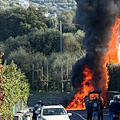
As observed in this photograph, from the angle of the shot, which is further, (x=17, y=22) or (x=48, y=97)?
(x=17, y=22)

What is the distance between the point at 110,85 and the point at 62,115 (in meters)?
28.7

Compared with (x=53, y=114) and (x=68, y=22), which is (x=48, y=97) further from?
(x=68, y=22)

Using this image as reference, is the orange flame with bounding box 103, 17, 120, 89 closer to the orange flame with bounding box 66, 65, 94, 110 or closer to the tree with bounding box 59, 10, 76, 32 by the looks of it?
the orange flame with bounding box 66, 65, 94, 110

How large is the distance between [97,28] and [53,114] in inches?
1214

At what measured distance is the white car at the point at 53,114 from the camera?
28.8 meters

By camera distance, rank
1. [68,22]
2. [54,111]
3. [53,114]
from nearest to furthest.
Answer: [53,114]
[54,111]
[68,22]

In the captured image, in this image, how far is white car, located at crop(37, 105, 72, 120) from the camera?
2879cm

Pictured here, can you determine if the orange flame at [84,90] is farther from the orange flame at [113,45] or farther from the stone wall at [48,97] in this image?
the stone wall at [48,97]

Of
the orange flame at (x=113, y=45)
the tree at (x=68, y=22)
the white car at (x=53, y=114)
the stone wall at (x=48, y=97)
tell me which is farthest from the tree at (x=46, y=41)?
the white car at (x=53, y=114)

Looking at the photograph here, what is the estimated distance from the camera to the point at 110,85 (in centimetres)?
5728

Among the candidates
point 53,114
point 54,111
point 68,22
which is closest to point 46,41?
point 68,22

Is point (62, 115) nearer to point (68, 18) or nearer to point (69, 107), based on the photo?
point (69, 107)

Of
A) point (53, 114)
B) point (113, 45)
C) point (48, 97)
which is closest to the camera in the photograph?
point (53, 114)

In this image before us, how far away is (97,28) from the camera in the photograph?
5934 cm
